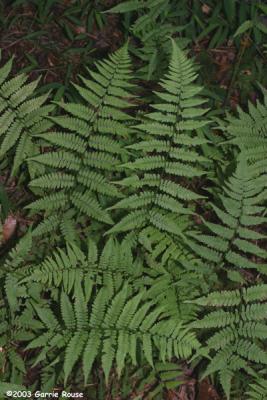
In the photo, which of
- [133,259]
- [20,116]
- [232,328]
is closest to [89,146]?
[20,116]

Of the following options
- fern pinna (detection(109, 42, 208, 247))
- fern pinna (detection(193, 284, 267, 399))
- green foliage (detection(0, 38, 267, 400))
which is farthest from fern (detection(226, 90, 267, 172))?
fern pinna (detection(193, 284, 267, 399))

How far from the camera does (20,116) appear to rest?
4.22m

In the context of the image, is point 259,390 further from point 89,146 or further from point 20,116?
point 20,116

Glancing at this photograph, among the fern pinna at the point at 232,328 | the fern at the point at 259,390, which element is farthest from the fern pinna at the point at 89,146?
the fern at the point at 259,390

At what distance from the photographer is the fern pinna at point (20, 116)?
163 inches

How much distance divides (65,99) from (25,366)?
2.62 metres

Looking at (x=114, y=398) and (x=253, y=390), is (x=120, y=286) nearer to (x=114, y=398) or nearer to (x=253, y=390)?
(x=114, y=398)

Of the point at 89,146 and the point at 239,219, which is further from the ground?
the point at 89,146

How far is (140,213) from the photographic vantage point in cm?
399

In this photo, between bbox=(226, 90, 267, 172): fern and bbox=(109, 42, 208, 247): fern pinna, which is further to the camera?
bbox=(226, 90, 267, 172): fern

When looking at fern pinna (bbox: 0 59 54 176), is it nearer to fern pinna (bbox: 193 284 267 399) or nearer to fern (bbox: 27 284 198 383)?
fern (bbox: 27 284 198 383)

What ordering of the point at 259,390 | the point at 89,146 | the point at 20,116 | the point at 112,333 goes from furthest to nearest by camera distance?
the point at 20,116
the point at 89,146
the point at 259,390
the point at 112,333

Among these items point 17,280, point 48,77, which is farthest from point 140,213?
point 48,77

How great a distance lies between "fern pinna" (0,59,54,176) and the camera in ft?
13.6
